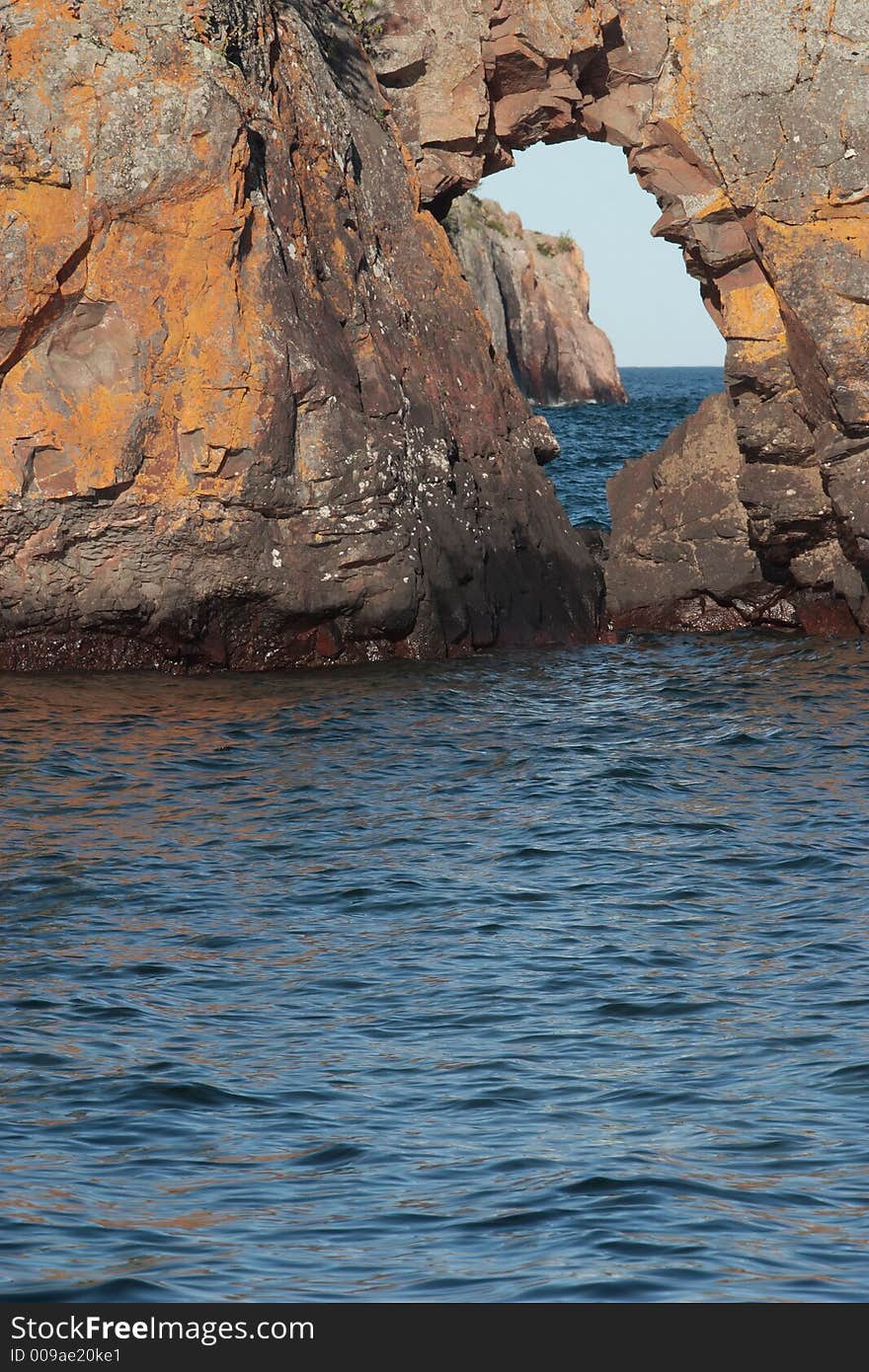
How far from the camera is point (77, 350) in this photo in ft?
71.7

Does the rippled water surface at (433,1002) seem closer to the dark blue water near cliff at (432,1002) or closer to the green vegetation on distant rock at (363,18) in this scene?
the dark blue water near cliff at (432,1002)

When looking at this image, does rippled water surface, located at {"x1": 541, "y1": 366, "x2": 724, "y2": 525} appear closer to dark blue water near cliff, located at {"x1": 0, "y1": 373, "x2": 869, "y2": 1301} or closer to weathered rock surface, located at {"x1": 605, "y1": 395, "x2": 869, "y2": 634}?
weathered rock surface, located at {"x1": 605, "y1": 395, "x2": 869, "y2": 634}

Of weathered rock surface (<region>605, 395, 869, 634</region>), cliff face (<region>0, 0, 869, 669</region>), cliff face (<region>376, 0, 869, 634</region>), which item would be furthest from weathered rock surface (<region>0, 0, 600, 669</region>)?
weathered rock surface (<region>605, 395, 869, 634</region>)

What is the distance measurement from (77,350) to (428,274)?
5815 mm

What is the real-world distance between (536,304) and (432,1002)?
83.9 m

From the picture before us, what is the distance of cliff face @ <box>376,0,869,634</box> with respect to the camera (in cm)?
2323

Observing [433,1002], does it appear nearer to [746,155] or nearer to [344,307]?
[344,307]

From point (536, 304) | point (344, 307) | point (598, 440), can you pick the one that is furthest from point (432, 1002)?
point (536, 304)

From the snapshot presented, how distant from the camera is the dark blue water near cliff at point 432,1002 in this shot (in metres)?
8.33

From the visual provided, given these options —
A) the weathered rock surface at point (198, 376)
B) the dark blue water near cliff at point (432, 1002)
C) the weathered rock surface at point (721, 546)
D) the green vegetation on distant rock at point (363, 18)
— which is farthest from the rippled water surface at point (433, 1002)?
the green vegetation on distant rock at point (363, 18)

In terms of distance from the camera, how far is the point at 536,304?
92.6 meters

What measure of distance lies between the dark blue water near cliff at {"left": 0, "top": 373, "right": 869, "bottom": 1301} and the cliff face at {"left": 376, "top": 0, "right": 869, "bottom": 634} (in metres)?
5.29

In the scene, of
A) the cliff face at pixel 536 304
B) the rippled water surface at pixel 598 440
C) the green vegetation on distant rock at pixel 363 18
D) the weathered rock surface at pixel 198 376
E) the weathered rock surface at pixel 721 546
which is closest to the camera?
the weathered rock surface at pixel 198 376

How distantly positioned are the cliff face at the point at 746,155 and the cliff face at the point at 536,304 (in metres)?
52.9
